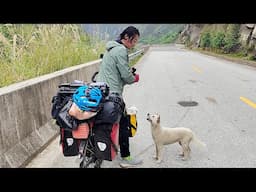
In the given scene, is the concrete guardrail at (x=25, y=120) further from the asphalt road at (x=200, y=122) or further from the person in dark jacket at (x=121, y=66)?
the person in dark jacket at (x=121, y=66)

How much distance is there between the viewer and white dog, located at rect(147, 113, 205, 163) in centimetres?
436

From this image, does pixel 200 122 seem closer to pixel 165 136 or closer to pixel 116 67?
pixel 165 136

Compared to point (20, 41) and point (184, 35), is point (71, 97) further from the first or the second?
point (184, 35)

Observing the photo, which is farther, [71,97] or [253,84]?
[253,84]

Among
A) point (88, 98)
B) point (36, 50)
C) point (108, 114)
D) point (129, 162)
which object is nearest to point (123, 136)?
point (129, 162)

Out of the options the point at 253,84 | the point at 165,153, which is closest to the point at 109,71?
the point at 165,153

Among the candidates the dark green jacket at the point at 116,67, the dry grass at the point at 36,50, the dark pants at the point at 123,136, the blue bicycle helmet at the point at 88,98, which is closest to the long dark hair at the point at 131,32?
the dark green jacket at the point at 116,67

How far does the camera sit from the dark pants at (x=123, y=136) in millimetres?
Result: 4102

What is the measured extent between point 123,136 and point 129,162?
1.26 ft

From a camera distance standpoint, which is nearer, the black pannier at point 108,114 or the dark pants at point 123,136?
the black pannier at point 108,114

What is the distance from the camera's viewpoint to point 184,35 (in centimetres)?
7819

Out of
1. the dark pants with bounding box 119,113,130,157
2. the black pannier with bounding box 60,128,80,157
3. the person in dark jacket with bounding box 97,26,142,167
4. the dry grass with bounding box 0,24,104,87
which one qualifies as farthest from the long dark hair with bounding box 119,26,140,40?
the dry grass with bounding box 0,24,104,87

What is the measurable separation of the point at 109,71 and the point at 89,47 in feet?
25.0

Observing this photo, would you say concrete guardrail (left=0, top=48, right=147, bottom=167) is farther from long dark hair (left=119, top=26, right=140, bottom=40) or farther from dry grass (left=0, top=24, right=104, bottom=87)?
long dark hair (left=119, top=26, right=140, bottom=40)
